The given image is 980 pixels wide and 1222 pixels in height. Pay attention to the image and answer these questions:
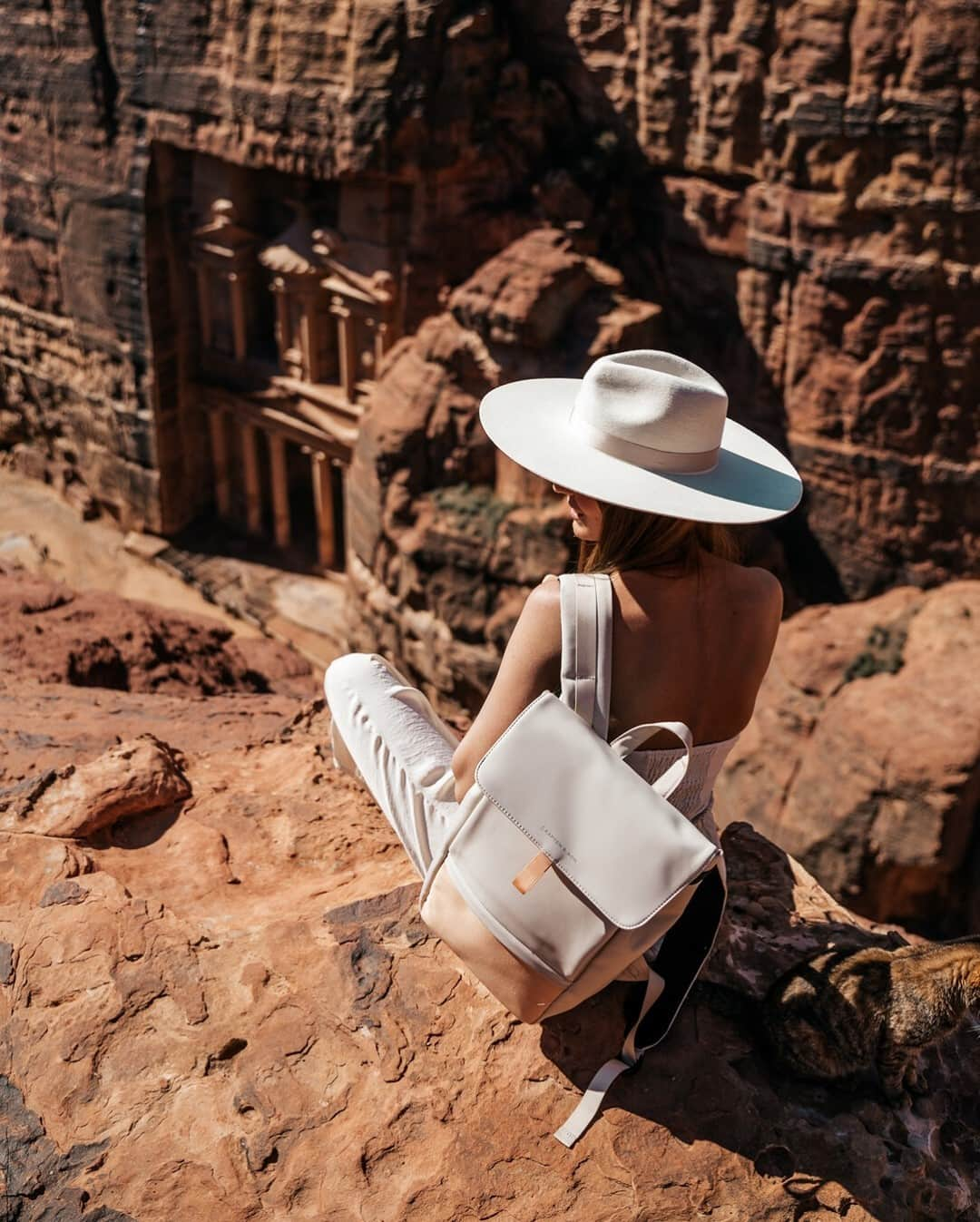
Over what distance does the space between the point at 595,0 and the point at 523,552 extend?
713cm

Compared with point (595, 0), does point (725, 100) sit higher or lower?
lower

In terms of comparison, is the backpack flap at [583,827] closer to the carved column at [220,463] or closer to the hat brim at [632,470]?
the hat brim at [632,470]

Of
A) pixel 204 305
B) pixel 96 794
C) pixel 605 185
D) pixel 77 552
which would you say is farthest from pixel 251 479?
pixel 96 794

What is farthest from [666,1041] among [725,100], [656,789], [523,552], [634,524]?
[725,100]

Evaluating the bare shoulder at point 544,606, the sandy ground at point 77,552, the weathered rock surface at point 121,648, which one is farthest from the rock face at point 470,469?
the bare shoulder at point 544,606

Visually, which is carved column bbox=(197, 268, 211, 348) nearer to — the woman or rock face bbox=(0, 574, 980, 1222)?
rock face bbox=(0, 574, 980, 1222)

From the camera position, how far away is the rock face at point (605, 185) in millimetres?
12984

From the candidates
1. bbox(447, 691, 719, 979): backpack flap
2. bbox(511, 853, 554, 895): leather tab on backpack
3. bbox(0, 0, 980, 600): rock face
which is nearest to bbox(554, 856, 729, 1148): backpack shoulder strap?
bbox(447, 691, 719, 979): backpack flap

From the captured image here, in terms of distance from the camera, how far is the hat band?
3.38m

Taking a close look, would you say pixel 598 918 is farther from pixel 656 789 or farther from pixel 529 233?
pixel 529 233

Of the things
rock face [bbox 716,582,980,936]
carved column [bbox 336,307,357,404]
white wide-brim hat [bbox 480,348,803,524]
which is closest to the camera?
white wide-brim hat [bbox 480,348,803,524]

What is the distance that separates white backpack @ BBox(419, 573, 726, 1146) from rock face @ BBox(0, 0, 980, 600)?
10.9 metres

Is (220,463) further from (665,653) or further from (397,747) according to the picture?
(665,653)

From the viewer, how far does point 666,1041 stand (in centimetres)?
366
